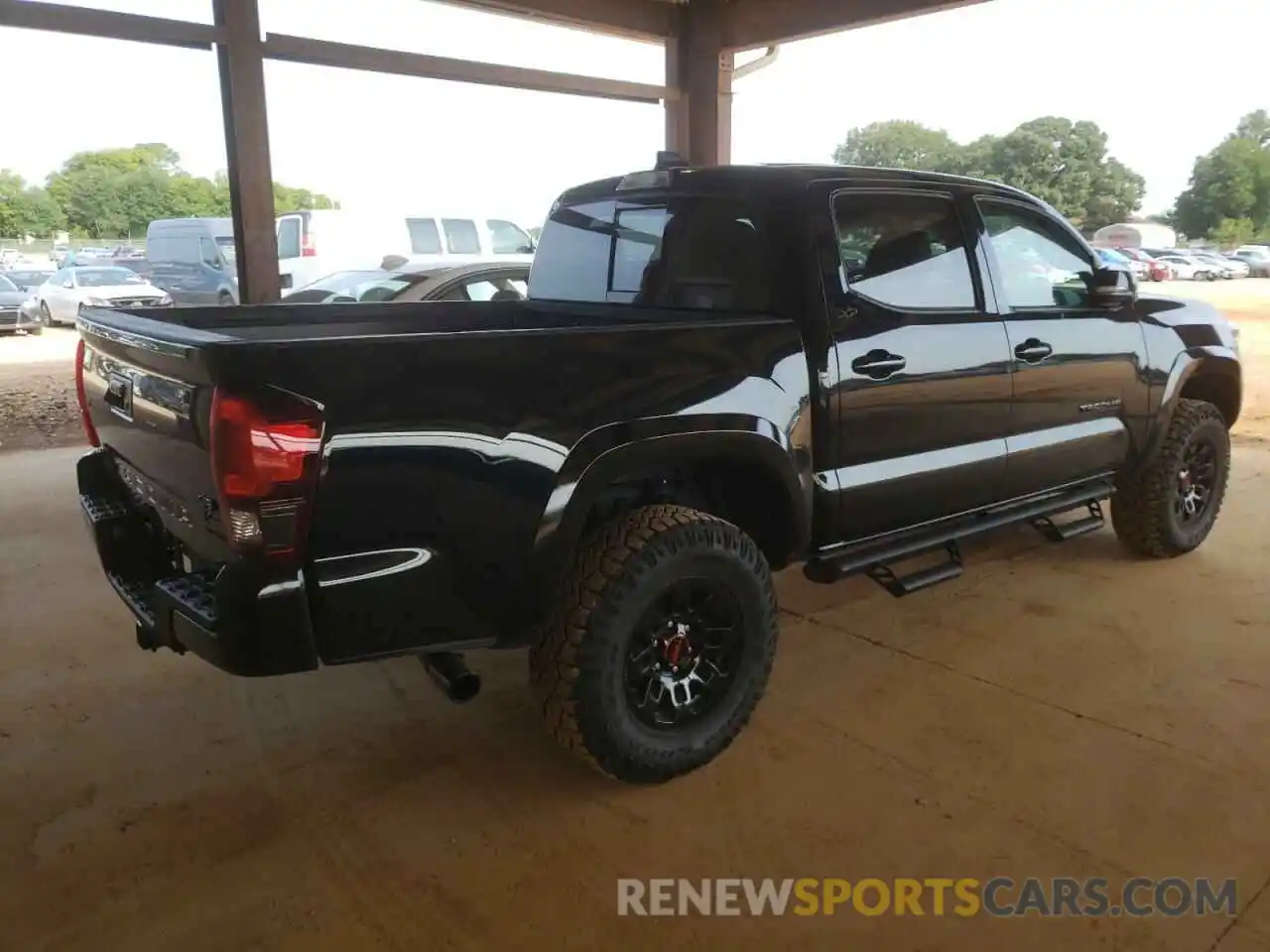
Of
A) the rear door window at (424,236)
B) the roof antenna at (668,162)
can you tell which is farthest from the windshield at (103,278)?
the roof antenna at (668,162)

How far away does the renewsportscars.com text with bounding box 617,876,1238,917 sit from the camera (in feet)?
7.48

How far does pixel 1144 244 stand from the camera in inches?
1757

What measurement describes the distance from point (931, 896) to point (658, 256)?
2253 mm

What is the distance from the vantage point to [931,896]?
7.64 feet

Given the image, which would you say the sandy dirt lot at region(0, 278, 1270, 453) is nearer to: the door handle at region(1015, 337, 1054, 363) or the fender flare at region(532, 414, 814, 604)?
the door handle at region(1015, 337, 1054, 363)

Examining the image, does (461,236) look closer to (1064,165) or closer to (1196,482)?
(1196,482)

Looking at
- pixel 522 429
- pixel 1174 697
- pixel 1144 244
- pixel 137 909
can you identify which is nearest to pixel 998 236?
pixel 1174 697

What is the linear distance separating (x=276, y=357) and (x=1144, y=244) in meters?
50.2

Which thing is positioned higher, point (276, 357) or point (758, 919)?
point (276, 357)

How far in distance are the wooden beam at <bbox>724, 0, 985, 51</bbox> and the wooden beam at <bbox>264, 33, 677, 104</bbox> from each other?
0.90 m

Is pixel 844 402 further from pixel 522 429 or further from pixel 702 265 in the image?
pixel 522 429

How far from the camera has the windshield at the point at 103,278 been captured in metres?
17.2

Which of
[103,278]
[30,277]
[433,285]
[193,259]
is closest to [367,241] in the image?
[193,259]

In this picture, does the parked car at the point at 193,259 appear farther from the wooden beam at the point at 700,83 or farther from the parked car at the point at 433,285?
the wooden beam at the point at 700,83
